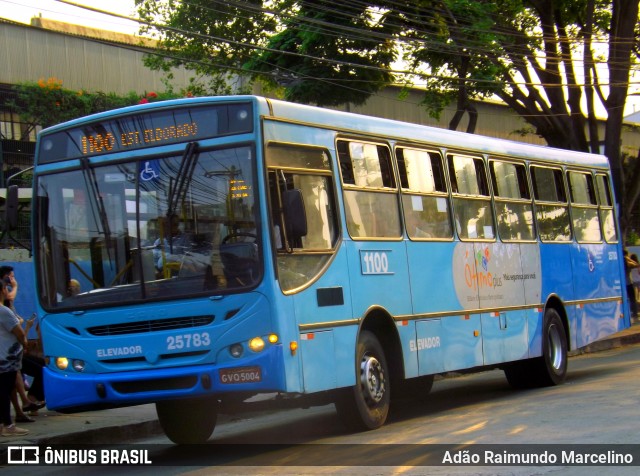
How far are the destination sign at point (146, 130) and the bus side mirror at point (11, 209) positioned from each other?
381 mm

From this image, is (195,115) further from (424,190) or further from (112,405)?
(424,190)

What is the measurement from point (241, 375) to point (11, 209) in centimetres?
280

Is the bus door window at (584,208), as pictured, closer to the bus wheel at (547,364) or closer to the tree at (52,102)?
the bus wheel at (547,364)

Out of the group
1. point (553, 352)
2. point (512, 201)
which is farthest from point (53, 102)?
point (553, 352)

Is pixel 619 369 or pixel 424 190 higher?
pixel 424 190

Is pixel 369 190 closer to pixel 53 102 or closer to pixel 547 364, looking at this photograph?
pixel 547 364

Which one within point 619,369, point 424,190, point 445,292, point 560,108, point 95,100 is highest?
point 95,100

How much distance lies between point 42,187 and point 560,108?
18153 mm

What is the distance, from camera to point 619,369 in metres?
15.8

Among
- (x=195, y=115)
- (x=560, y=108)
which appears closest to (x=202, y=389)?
(x=195, y=115)

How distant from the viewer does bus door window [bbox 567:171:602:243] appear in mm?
15562

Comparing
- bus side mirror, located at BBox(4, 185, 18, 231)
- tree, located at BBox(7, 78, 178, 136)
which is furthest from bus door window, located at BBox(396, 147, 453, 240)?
tree, located at BBox(7, 78, 178, 136)

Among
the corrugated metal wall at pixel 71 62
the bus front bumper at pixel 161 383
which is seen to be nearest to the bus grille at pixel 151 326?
the bus front bumper at pixel 161 383

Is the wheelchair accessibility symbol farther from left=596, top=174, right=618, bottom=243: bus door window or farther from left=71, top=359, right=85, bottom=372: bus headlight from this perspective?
left=596, top=174, right=618, bottom=243: bus door window
